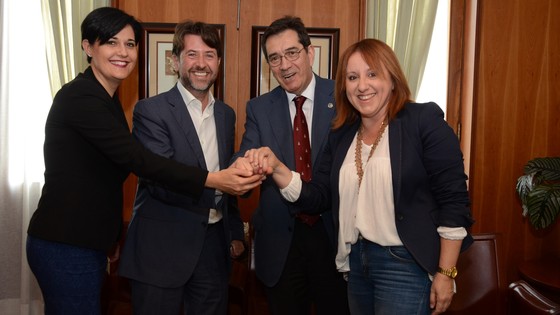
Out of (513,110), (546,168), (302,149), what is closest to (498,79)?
(513,110)

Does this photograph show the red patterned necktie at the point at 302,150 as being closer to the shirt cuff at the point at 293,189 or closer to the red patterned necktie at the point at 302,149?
the red patterned necktie at the point at 302,149

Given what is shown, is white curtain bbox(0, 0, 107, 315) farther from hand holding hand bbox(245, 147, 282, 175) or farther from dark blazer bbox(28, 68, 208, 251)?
hand holding hand bbox(245, 147, 282, 175)

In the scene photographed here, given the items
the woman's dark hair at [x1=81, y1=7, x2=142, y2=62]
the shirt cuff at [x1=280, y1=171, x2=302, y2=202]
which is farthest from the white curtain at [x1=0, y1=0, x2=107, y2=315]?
the shirt cuff at [x1=280, y1=171, x2=302, y2=202]

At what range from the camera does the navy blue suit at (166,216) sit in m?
2.07

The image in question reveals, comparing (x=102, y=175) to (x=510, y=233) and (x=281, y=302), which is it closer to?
(x=281, y=302)

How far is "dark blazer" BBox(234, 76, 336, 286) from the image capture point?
204 centimetres

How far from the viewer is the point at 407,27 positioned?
346 cm

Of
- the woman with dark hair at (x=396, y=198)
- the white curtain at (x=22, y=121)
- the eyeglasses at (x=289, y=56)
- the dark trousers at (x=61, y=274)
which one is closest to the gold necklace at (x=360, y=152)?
the woman with dark hair at (x=396, y=198)

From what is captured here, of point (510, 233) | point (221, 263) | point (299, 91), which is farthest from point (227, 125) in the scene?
point (510, 233)

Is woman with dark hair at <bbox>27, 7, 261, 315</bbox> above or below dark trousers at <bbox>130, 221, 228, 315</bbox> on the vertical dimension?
above

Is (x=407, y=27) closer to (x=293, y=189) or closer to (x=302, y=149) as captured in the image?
(x=302, y=149)

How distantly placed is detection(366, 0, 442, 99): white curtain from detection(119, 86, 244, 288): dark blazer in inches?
71.5

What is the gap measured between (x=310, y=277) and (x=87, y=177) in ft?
3.11

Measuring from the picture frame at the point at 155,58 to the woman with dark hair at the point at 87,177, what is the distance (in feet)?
4.94
